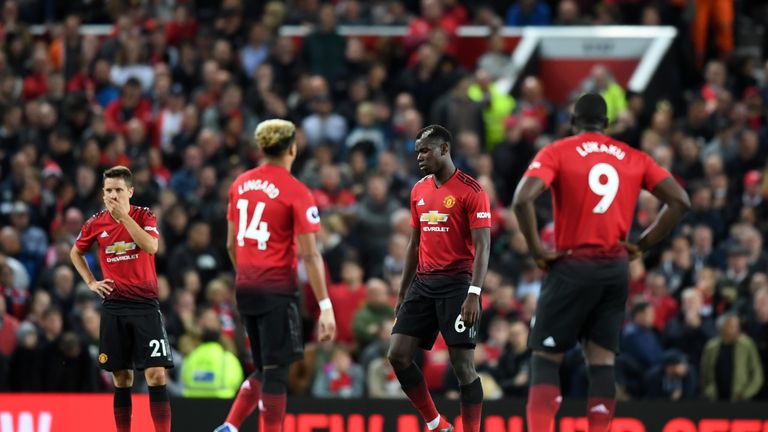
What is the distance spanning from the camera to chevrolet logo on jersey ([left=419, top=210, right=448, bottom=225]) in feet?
38.1

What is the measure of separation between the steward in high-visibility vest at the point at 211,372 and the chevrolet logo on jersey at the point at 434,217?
569 cm

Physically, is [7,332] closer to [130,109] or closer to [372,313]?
[372,313]

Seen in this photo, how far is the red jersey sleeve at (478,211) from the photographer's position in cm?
1148

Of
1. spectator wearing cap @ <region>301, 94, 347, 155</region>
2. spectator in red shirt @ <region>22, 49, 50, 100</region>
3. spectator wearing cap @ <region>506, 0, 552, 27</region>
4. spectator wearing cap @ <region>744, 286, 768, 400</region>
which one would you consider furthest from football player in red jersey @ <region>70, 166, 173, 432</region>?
spectator wearing cap @ <region>506, 0, 552, 27</region>

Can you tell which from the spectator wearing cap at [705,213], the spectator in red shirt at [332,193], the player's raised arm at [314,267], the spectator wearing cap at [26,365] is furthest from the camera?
the spectator in red shirt at [332,193]

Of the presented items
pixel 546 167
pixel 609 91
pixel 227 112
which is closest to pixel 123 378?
pixel 546 167

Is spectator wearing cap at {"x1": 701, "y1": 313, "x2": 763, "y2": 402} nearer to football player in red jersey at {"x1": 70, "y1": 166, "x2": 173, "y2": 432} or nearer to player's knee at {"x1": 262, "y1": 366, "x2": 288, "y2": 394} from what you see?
player's knee at {"x1": 262, "y1": 366, "x2": 288, "y2": 394}

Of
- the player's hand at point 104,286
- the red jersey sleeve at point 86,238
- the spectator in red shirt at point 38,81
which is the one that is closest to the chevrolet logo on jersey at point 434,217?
the player's hand at point 104,286

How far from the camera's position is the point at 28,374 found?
1706 cm

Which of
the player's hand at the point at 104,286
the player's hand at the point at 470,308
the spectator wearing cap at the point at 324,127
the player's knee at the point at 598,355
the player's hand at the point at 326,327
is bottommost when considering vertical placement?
the player's knee at the point at 598,355

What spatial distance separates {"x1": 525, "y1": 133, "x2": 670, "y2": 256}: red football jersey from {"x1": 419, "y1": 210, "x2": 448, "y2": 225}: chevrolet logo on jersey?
3.76ft

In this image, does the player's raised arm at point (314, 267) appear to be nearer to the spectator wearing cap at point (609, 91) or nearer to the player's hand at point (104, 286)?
the player's hand at point (104, 286)

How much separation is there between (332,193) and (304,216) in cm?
833

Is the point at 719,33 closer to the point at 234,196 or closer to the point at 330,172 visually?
the point at 330,172
